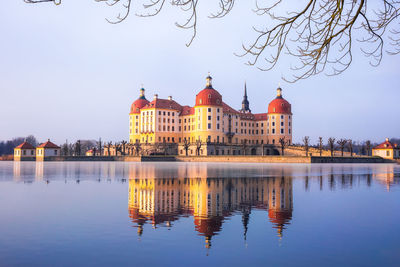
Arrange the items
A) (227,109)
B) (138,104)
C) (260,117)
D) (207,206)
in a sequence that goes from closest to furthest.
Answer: (207,206) < (227,109) < (138,104) < (260,117)

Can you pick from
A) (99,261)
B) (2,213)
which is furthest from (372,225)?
(2,213)

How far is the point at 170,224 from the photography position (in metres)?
11.7

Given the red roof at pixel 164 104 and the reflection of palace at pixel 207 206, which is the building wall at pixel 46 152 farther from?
the reflection of palace at pixel 207 206

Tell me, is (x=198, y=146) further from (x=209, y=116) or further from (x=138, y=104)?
(x=138, y=104)

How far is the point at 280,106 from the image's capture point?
121938 mm

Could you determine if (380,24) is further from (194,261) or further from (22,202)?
(22,202)

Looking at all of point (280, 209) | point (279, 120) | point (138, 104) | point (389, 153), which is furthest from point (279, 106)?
point (280, 209)

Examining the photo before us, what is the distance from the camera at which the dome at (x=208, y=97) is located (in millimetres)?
112188

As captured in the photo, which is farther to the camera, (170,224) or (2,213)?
(2,213)

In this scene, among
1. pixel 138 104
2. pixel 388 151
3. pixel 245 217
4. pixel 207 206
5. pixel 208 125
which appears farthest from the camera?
pixel 138 104

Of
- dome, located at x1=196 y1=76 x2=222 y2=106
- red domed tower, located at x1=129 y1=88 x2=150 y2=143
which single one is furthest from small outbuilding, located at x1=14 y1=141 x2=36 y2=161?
dome, located at x1=196 y1=76 x2=222 y2=106

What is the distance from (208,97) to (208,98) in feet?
0.99

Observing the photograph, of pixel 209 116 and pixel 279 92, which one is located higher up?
pixel 279 92

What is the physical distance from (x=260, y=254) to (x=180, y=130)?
115 m
